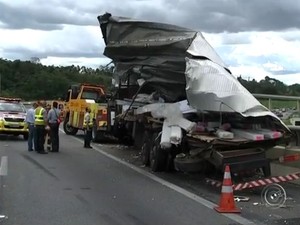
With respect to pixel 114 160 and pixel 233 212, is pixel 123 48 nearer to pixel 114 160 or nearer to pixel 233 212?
pixel 114 160

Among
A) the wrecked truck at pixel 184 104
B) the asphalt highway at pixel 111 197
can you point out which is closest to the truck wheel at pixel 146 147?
the wrecked truck at pixel 184 104

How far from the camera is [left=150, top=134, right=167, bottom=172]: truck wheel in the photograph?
43.0ft

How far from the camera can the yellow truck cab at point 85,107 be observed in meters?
21.5

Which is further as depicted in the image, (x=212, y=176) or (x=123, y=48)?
(x=123, y=48)

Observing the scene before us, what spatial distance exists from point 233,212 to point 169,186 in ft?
9.47

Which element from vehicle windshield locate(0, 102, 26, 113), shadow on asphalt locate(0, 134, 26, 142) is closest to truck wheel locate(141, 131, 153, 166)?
shadow on asphalt locate(0, 134, 26, 142)

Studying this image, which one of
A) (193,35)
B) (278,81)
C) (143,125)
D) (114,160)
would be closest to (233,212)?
(193,35)

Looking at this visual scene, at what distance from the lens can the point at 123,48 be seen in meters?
14.9

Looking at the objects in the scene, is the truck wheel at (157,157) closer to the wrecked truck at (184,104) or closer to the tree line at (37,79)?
the wrecked truck at (184,104)

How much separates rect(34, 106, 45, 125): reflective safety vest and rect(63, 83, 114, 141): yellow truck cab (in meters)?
2.52

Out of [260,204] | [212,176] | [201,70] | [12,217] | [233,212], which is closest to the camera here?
[12,217]

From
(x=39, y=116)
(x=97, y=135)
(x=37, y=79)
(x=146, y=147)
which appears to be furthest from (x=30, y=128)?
(x=37, y=79)

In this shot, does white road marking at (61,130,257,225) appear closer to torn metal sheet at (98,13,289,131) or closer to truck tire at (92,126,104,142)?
torn metal sheet at (98,13,289,131)

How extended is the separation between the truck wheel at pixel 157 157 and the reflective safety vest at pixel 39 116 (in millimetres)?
5953
